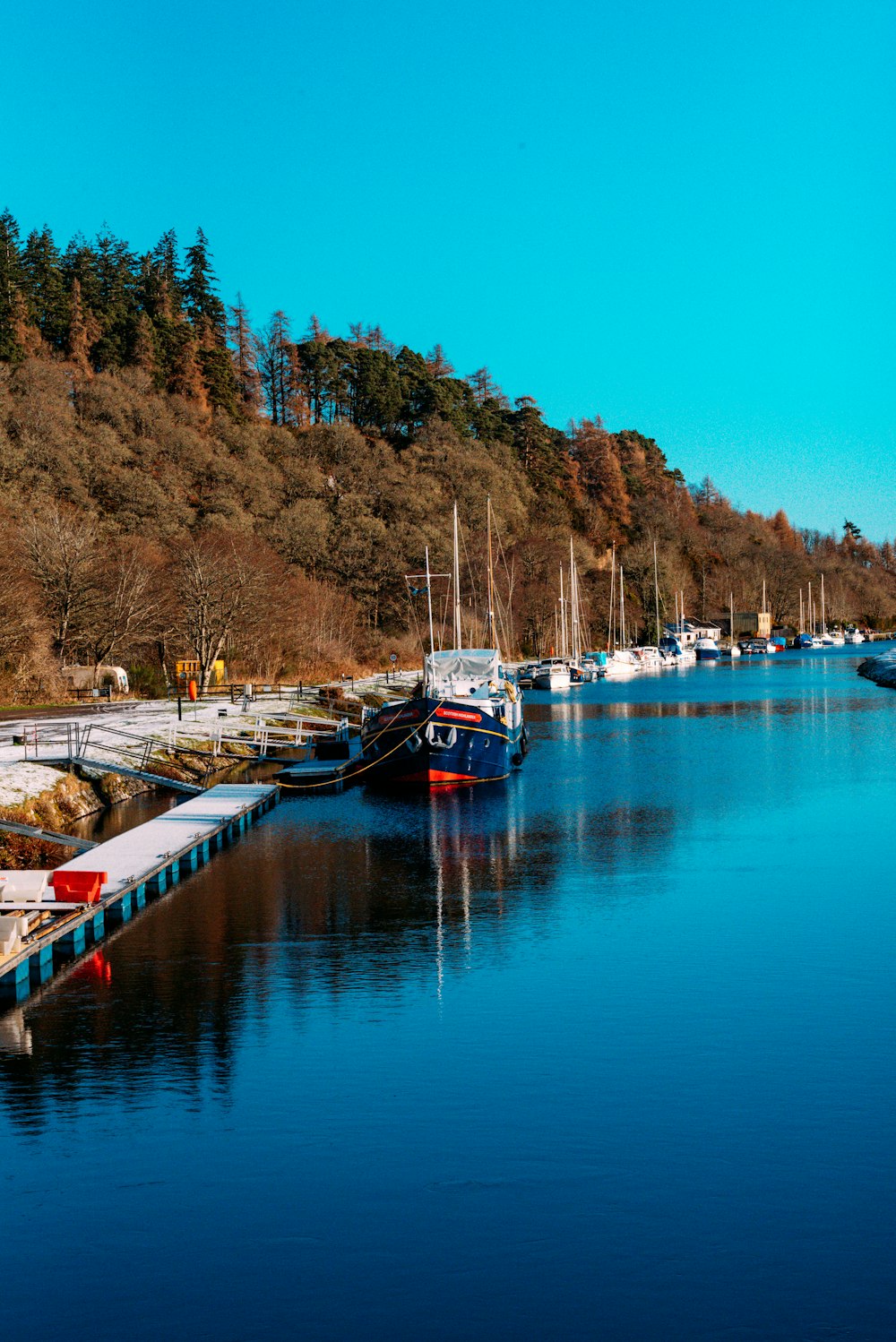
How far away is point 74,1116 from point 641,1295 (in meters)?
6.46

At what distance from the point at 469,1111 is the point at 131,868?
13.5 m

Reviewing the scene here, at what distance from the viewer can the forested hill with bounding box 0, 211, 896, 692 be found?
88625 millimetres

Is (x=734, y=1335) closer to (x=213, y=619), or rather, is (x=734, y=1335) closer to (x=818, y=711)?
(x=213, y=619)

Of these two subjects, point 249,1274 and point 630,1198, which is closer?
point 249,1274

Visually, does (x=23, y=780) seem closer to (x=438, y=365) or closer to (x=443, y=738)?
(x=443, y=738)

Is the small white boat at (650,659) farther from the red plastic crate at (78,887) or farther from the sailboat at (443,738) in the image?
the red plastic crate at (78,887)

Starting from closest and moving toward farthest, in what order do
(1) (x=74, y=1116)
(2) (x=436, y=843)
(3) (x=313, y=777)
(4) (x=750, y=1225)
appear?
(4) (x=750, y=1225) < (1) (x=74, y=1116) < (2) (x=436, y=843) < (3) (x=313, y=777)

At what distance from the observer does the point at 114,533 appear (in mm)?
91500

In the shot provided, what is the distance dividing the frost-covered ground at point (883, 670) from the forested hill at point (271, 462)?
29.5 meters

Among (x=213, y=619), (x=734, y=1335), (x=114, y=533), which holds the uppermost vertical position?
(x=114, y=533)

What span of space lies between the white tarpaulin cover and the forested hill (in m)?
21.4

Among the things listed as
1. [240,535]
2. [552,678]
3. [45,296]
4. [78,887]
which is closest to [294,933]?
[78,887]

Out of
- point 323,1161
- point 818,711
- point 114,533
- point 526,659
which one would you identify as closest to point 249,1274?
point 323,1161

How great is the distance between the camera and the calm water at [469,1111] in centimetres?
976
